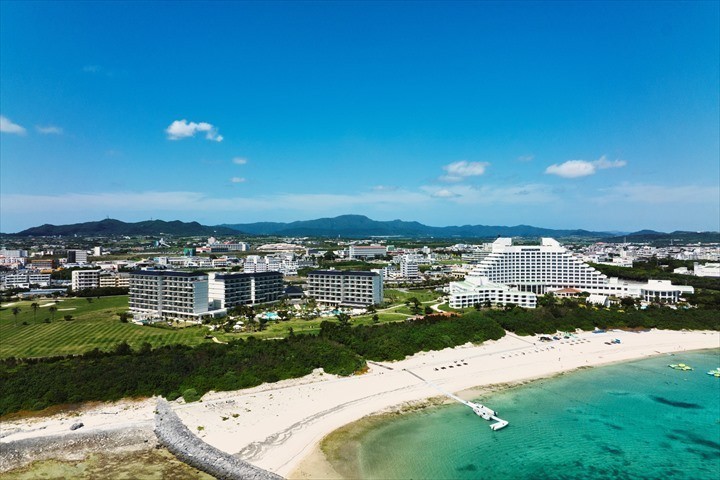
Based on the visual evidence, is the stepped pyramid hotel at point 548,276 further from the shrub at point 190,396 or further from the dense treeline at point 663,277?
the shrub at point 190,396

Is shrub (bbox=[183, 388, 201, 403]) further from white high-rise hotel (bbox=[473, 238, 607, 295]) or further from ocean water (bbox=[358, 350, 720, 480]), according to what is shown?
white high-rise hotel (bbox=[473, 238, 607, 295])

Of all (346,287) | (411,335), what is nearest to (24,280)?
(346,287)

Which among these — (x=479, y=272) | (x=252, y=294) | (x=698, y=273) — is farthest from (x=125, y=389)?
(x=698, y=273)

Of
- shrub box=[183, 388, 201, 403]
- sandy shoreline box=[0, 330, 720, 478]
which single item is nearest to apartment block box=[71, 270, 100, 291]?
sandy shoreline box=[0, 330, 720, 478]

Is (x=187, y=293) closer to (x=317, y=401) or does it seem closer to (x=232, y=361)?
(x=232, y=361)

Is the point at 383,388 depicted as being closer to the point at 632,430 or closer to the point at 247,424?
the point at 247,424
